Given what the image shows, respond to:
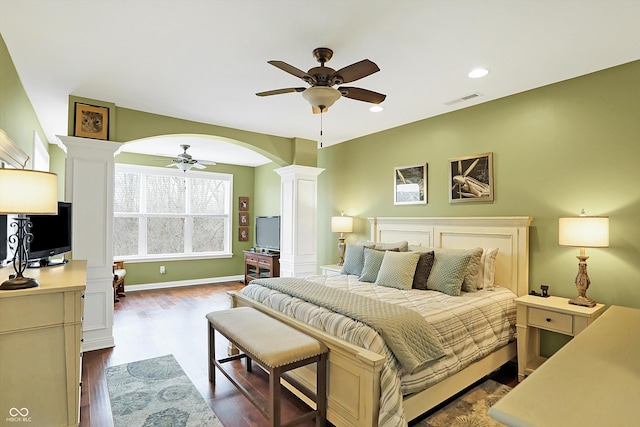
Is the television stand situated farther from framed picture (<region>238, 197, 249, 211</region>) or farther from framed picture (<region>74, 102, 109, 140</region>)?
framed picture (<region>238, 197, 249, 211</region>)

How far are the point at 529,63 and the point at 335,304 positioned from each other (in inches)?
95.0

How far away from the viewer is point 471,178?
3771mm

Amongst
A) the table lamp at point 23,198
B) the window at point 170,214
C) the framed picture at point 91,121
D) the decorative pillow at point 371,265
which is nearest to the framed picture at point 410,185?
the decorative pillow at point 371,265

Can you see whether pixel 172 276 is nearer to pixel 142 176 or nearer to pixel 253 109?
pixel 142 176

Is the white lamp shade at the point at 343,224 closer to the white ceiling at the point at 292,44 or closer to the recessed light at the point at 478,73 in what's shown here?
the white ceiling at the point at 292,44

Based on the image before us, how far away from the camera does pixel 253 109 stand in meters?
3.88

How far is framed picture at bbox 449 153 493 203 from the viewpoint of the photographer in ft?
11.9

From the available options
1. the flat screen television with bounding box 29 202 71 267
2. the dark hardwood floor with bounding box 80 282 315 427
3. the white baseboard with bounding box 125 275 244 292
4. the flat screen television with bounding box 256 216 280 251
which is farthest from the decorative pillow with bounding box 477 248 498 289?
the white baseboard with bounding box 125 275 244 292

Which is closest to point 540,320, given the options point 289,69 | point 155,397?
point 289,69

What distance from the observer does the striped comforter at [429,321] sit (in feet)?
6.62

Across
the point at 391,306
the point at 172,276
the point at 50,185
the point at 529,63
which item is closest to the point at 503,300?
the point at 391,306

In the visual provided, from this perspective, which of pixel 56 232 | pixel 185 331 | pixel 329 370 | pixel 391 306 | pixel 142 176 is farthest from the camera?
pixel 142 176

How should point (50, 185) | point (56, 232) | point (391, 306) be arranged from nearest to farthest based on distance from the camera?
1. point (50, 185)
2. point (391, 306)
3. point (56, 232)

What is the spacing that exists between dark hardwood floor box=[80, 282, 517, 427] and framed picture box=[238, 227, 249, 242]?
6.33ft
